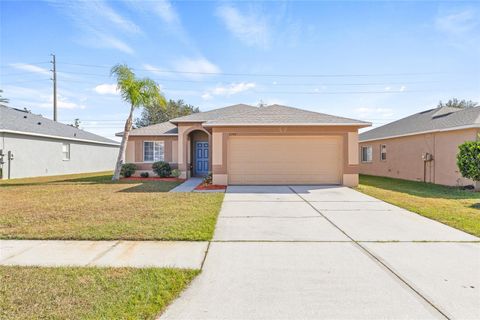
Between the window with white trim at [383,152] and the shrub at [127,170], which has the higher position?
the window with white trim at [383,152]

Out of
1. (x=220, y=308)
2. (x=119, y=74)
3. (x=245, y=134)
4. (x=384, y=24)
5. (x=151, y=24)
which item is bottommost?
(x=220, y=308)

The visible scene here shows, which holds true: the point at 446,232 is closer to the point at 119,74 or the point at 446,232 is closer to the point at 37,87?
the point at 119,74

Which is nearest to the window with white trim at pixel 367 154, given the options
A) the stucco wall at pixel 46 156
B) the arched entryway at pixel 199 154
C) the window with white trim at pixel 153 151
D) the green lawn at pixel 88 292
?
the arched entryway at pixel 199 154

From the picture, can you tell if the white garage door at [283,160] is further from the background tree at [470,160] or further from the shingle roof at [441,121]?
the shingle roof at [441,121]

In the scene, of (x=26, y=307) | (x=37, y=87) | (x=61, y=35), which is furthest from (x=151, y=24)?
(x=37, y=87)

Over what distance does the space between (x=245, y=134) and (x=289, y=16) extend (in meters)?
Answer: 5.67

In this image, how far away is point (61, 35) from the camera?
13609mm

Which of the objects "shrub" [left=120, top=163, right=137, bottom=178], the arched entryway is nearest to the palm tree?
"shrub" [left=120, top=163, right=137, bottom=178]

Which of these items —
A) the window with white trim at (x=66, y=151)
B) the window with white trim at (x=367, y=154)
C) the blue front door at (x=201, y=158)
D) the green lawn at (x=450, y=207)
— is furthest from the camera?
the window with white trim at (x=367, y=154)

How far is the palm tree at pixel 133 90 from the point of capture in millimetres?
14562

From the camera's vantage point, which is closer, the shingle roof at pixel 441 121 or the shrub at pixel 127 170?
the shingle roof at pixel 441 121

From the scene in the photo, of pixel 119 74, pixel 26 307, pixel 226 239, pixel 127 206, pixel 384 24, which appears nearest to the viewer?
pixel 26 307

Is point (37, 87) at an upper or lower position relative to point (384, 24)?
upper

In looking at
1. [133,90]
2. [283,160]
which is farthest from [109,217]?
[133,90]
